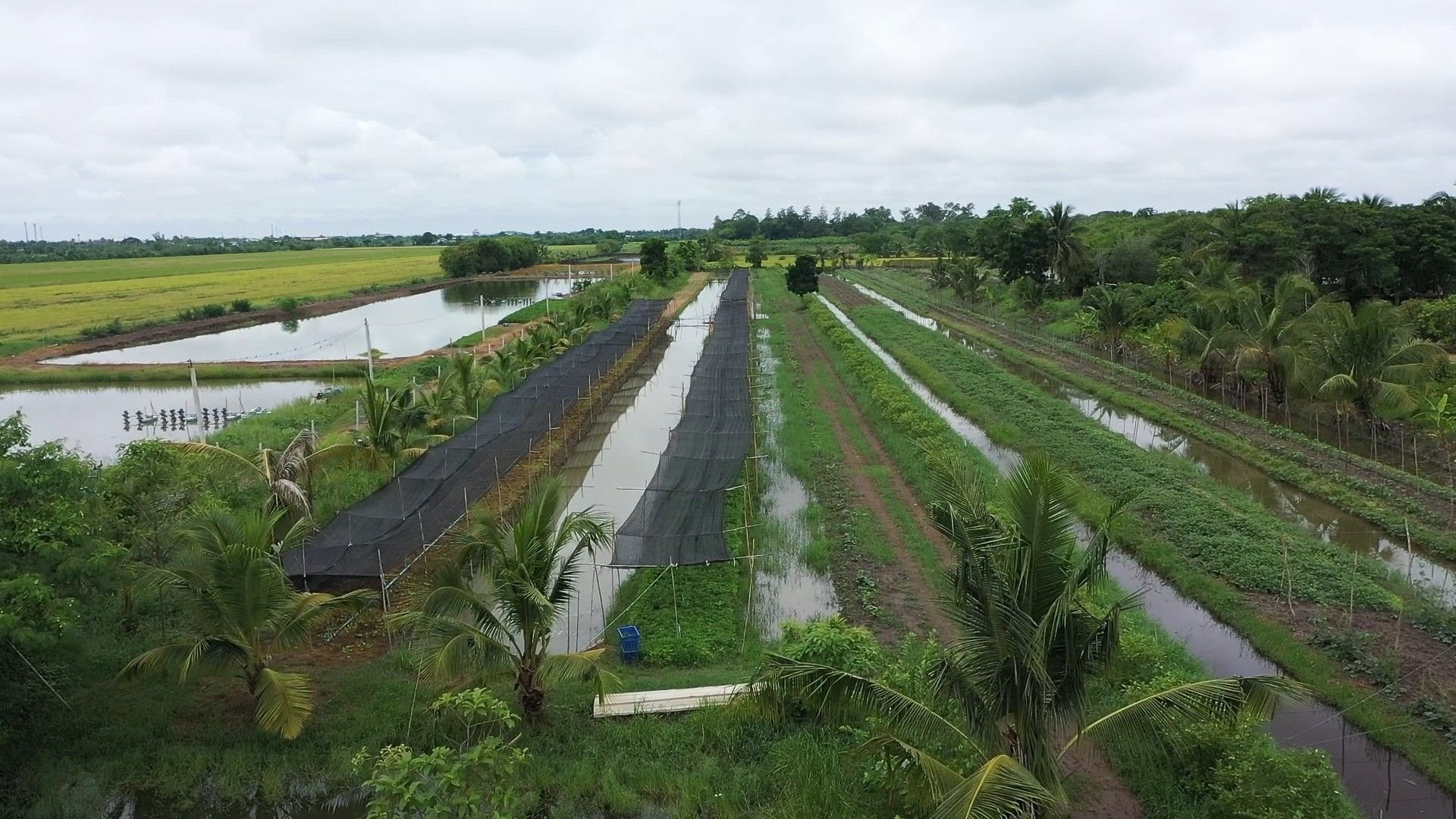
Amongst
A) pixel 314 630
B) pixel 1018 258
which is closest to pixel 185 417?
pixel 314 630

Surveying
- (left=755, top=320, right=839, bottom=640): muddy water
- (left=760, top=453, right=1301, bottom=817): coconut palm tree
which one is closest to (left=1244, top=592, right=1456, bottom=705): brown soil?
(left=760, top=453, right=1301, bottom=817): coconut palm tree

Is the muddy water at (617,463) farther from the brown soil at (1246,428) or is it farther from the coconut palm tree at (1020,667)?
the brown soil at (1246,428)

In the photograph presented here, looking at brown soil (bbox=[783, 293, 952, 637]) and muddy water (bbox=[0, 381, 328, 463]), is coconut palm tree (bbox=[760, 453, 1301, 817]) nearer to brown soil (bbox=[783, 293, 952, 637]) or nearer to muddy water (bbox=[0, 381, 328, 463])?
brown soil (bbox=[783, 293, 952, 637])

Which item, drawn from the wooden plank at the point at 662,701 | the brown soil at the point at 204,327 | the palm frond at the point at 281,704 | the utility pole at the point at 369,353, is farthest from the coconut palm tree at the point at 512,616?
the brown soil at the point at 204,327

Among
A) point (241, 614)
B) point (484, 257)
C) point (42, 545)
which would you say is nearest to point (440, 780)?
point (241, 614)

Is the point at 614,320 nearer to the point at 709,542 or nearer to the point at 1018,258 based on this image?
the point at 1018,258

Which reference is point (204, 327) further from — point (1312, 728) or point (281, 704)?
point (1312, 728)

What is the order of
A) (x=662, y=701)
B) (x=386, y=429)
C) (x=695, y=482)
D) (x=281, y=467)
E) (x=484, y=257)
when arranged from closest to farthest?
(x=662, y=701), (x=281, y=467), (x=695, y=482), (x=386, y=429), (x=484, y=257)
